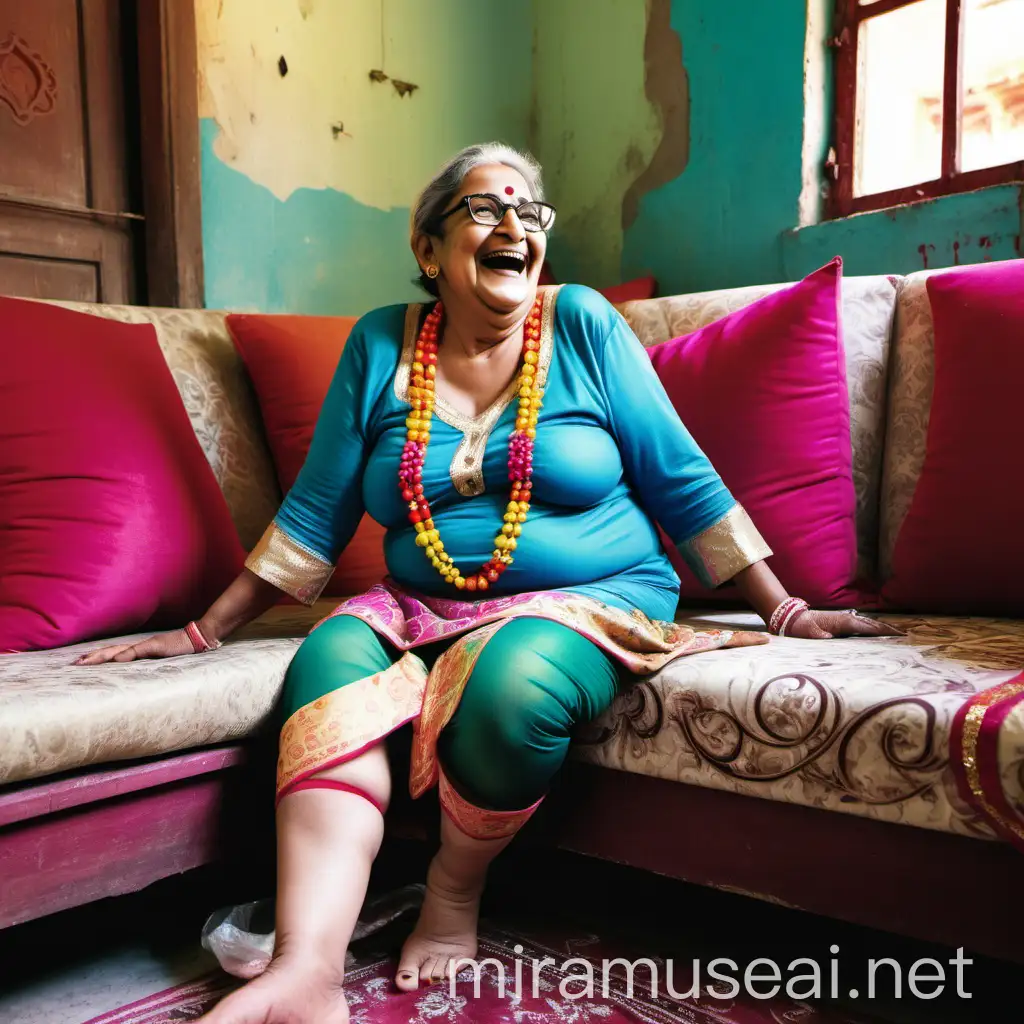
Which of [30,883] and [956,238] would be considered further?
[956,238]

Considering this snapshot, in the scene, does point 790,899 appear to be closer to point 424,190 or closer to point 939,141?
point 424,190

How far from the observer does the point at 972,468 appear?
5.46 feet

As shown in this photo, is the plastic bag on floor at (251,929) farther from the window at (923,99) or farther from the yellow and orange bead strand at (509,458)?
the window at (923,99)

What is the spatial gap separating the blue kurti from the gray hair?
19cm

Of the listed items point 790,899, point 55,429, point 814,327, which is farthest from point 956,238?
point 55,429

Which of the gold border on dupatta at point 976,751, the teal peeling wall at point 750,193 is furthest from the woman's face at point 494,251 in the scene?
the teal peeling wall at point 750,193

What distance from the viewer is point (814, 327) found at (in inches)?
73.4

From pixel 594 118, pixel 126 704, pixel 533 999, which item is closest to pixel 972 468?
pixel 533 999

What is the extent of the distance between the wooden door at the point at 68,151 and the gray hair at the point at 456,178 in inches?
55.4

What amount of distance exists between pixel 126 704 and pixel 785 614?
962mm

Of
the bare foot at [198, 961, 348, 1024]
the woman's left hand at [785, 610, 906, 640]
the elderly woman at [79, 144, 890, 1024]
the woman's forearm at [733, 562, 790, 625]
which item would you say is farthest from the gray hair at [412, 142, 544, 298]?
the bare foot at [198, 961, 348, 1024]

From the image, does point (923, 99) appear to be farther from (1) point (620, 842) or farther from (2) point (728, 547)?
(1) point (620, 842)

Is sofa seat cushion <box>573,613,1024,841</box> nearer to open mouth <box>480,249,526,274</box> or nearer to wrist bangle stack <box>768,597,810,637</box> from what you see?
wrist bangle stack <box>768,597,810,637</box>

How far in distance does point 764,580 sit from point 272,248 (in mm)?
1932
